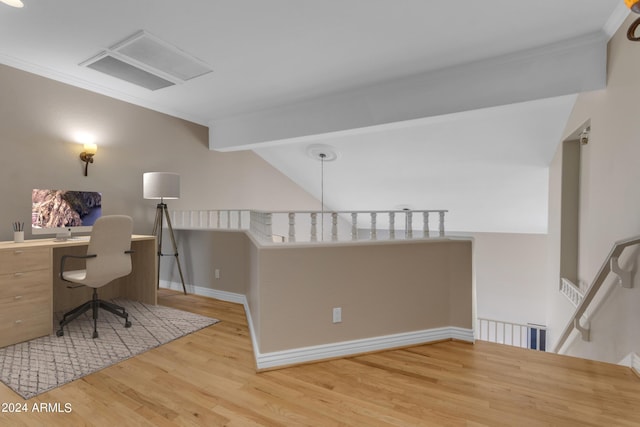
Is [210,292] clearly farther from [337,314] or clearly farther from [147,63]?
[147,63]

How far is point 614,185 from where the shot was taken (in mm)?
2426

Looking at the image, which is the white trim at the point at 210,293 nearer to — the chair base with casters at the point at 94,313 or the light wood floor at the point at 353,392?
the chair base with casters at the point at 94,313

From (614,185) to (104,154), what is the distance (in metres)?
4.94

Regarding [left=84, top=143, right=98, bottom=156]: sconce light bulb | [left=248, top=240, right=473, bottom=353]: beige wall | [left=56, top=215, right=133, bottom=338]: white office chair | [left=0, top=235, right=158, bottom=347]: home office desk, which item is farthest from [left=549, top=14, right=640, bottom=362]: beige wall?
[left=84, top=143, right=98, bottom=156]: sconce light bulb

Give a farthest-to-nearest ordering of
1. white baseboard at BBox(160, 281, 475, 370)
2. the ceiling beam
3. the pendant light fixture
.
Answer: the pendant light fixture < the ceiling beam < white baseboard at BBox(160, 281, 475, 370)

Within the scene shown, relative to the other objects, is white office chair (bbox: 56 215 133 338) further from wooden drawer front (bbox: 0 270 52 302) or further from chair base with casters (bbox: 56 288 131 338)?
wooden drawer front (bbox: 0 270 52 302)

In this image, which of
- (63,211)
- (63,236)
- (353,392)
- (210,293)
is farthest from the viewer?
(210,293)

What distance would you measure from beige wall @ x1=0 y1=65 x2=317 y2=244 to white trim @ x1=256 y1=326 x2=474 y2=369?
110 inches

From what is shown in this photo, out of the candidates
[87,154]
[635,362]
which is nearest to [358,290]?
[635,362]

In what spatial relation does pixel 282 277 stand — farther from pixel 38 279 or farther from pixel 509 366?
pixel 38 279

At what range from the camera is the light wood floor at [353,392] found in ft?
5.46

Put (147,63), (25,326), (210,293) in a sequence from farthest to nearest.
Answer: (210,293) → (147,63) → (25,326)

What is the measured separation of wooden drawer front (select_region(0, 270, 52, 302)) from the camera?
95.2 inches

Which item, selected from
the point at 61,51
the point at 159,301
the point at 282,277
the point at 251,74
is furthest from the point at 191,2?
the point at 159,301
